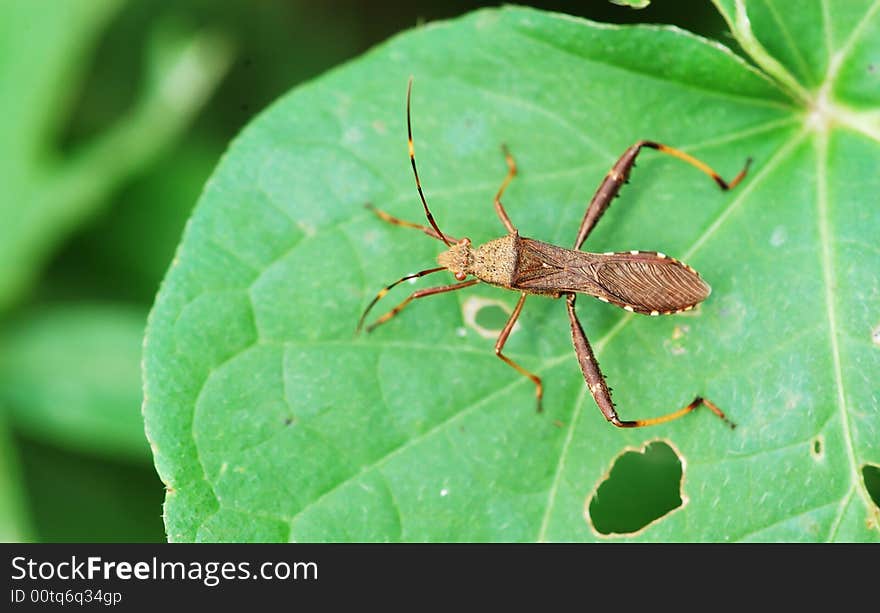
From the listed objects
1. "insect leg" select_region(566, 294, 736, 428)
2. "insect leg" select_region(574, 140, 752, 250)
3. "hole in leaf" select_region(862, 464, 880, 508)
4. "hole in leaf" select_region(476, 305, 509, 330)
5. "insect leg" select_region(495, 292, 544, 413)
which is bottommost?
"hole in leaf" select_region(862, 464, 880, 508)

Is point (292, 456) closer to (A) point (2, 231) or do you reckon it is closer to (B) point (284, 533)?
(B) point (284, 533)

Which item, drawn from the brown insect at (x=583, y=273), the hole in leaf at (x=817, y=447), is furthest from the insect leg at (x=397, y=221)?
the hole in leaf at (x=817, y=447)

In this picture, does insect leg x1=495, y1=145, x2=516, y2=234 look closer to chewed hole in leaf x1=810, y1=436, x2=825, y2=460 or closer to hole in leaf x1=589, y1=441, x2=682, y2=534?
hole in leaf x1=589, y1=441, x2=682, y2=534

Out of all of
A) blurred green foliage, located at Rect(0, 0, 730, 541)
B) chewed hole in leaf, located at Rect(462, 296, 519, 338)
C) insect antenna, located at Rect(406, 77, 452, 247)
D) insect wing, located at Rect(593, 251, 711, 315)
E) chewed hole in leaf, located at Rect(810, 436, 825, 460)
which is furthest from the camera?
blurred green foliage, located at Rect(0, 0, 730, 541)

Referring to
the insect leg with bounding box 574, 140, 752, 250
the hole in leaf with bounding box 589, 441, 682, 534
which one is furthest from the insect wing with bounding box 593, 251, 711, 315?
the hole in leaf with bounding box 589, 441, 682, 534

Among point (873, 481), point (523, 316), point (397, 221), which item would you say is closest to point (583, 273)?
point (523, 316)

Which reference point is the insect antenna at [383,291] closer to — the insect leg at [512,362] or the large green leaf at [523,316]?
the large green leaf at [523,316]

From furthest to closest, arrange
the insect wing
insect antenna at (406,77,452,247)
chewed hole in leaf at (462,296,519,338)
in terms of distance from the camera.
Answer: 1. chewed hole in leaf at (462,296,519,338)
2. insect antenna at (406,77,452,247)
3. the insect wing
